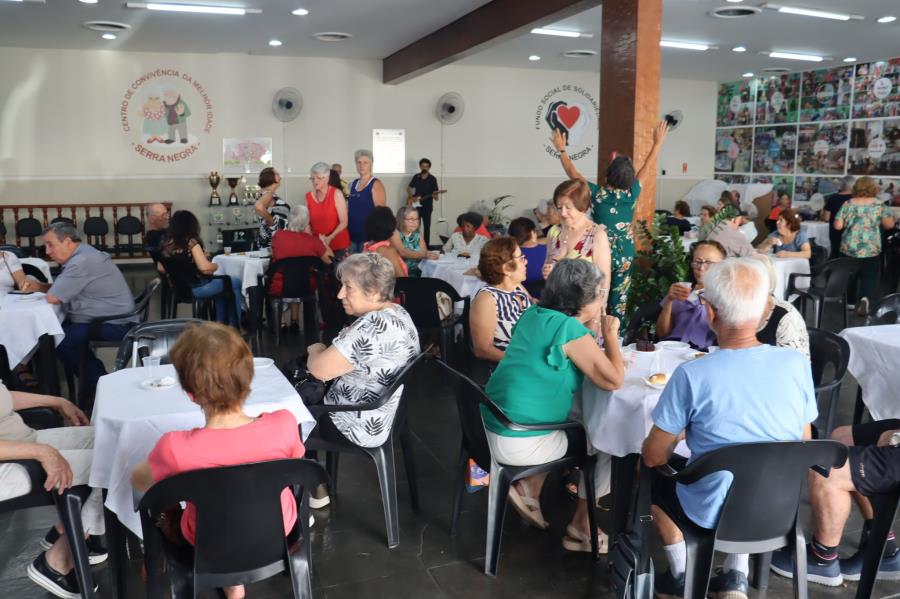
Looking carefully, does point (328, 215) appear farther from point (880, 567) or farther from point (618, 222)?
point (880, 567)

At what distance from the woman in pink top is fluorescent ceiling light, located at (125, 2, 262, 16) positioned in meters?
7.33

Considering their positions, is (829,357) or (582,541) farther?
(829,357)

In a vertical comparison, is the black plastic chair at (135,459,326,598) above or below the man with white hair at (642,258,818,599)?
below

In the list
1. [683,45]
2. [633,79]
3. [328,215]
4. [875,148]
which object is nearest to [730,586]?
[633,79]

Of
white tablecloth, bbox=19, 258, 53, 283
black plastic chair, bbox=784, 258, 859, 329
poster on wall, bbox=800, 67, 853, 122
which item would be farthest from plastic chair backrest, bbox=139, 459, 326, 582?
poster on wall, bbox=800, 67, 853, 122

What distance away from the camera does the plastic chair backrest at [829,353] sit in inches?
127

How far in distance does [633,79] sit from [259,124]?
8.17 meters

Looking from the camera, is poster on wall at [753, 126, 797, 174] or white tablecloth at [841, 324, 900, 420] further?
poster on wall at [753, 126, 797, 174]

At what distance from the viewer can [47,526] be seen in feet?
10.7

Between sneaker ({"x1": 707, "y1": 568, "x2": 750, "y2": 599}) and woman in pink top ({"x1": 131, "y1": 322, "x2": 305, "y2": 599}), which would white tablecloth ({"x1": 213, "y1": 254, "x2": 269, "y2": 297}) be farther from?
sneaker ({"x1": 707, "y1": 568, "x2": 750, "y2": 599})

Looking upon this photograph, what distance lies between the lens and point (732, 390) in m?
2.17

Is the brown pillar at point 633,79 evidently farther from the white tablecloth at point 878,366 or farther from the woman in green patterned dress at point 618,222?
the white tablecloth at point 878,366

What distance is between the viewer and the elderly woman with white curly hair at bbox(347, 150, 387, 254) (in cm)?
750

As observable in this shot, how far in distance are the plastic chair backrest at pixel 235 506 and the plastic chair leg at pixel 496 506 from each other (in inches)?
35.8
